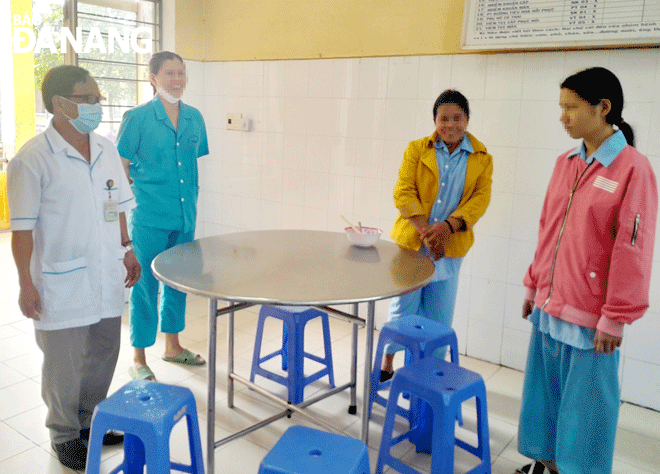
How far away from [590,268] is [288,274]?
1.02 meters

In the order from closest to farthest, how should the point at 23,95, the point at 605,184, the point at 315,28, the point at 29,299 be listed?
the point at 605,184 < the point at 29,299 < the point at 315,28 < the point at 23,95

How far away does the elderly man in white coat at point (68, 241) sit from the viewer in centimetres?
203

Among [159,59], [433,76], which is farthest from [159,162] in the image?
[433,76]

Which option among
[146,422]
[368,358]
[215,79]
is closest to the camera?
[146,422]

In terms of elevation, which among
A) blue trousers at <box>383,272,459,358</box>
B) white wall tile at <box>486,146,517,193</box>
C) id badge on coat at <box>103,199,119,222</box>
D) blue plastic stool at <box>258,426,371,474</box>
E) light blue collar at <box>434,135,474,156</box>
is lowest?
blue plastic stool at <box>258,426,371,474</box>

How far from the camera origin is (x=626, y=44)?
270cm

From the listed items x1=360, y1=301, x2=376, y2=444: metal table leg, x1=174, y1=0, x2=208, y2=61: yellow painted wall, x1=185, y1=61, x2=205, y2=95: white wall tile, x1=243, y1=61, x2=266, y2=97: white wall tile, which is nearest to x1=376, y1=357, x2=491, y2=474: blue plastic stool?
x1=360, y1=301, x2=376, y2=444: metal table leg

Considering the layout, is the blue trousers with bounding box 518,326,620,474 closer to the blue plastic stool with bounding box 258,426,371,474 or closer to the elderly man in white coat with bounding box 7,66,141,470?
the blue plastic stool with bounding box 258,426,371,474

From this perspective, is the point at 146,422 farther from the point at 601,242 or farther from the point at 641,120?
the point at 641,120

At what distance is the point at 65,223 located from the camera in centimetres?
209

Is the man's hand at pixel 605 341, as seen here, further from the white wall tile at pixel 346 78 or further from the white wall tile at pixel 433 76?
the white wall tile at pixel 346 78

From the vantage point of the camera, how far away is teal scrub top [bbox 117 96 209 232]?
2912 millimetres

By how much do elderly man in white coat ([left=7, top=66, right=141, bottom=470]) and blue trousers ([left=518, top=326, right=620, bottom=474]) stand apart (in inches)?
66.1

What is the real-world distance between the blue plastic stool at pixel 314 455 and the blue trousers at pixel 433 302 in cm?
126
